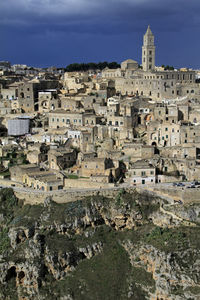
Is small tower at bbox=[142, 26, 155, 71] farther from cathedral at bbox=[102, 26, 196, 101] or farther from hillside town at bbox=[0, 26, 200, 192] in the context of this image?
hillside town at bbox=[0, 26, 200, 192]

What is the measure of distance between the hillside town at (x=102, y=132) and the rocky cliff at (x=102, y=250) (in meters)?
3.00

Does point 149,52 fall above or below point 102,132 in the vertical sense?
above

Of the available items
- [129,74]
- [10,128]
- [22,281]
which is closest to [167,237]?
[22,281]

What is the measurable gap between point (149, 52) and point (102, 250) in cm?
4239

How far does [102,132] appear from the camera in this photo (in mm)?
49312

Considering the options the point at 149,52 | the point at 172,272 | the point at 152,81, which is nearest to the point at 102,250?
the point at 172,272

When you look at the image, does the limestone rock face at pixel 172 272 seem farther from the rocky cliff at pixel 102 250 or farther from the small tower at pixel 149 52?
the small tower at pixel 149 52

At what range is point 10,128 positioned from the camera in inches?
2228

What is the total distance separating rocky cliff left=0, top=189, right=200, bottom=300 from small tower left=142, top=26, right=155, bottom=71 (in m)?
36.4

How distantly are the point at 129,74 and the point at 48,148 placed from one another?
24487 mm

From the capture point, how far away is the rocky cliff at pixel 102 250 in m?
34.4

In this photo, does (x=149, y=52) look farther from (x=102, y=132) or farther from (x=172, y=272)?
(x=172, y=272)

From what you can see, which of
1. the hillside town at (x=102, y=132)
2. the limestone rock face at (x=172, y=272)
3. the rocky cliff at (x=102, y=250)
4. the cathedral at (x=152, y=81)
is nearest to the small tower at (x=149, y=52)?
the cathedral at (x=152, y=81)

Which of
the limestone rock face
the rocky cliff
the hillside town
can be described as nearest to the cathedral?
the hillside town
